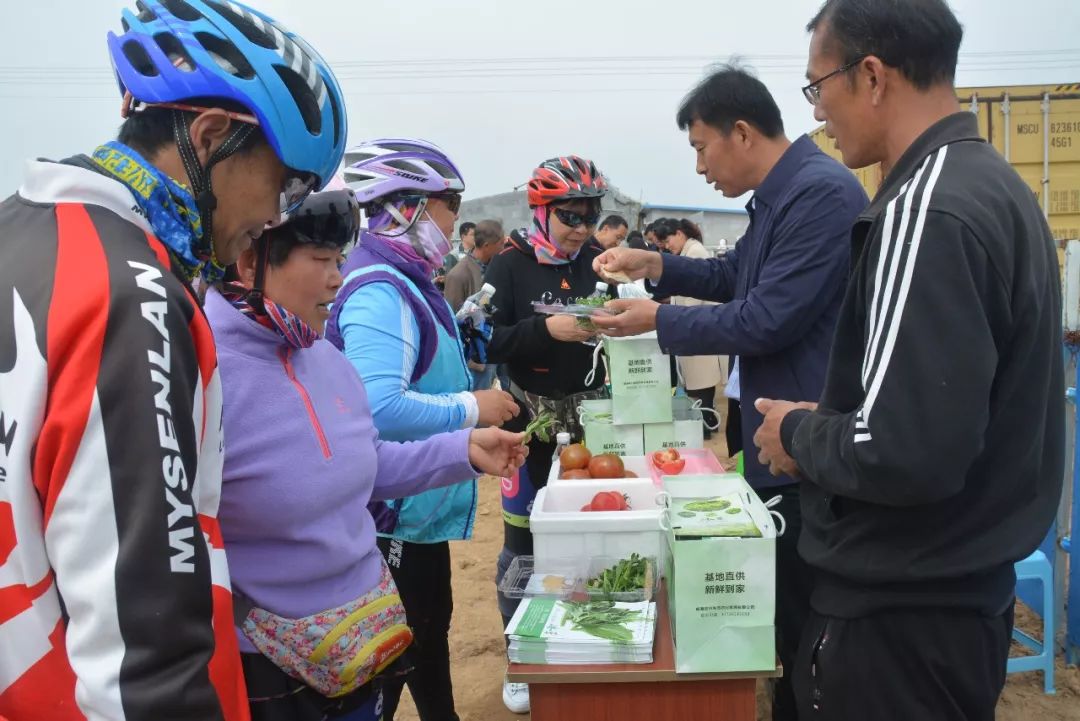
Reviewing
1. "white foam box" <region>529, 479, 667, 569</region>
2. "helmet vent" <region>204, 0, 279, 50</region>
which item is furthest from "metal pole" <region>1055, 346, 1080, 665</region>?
"helmet vent" <region>204, 0, 279, 50</region>

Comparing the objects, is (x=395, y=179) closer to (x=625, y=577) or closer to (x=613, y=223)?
(x=625, y=577)

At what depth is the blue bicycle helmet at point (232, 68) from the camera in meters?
1.23

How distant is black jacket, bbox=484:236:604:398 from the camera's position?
3.88 meters

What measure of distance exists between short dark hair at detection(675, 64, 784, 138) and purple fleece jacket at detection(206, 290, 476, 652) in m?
2.00

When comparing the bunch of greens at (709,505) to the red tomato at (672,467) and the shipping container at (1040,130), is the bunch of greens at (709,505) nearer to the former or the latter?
the red tomato at (672,467)

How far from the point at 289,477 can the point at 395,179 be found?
60.4 inches

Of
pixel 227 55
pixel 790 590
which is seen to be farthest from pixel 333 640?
pixel 790 590

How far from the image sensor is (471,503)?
9.59ft

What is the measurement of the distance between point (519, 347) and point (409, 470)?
1.64 meters

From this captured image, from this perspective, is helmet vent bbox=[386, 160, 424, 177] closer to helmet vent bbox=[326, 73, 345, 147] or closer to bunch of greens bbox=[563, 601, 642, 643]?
helmet vent bbox=[326, 73, 345, 147]

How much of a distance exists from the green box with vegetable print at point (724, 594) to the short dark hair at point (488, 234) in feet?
27.7

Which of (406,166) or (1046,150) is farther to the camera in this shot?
(1046,150)

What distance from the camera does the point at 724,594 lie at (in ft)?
6.50

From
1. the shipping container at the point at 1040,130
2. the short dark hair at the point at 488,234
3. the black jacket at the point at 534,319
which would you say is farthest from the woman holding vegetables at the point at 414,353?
the shipping container at the point at 1040,130
